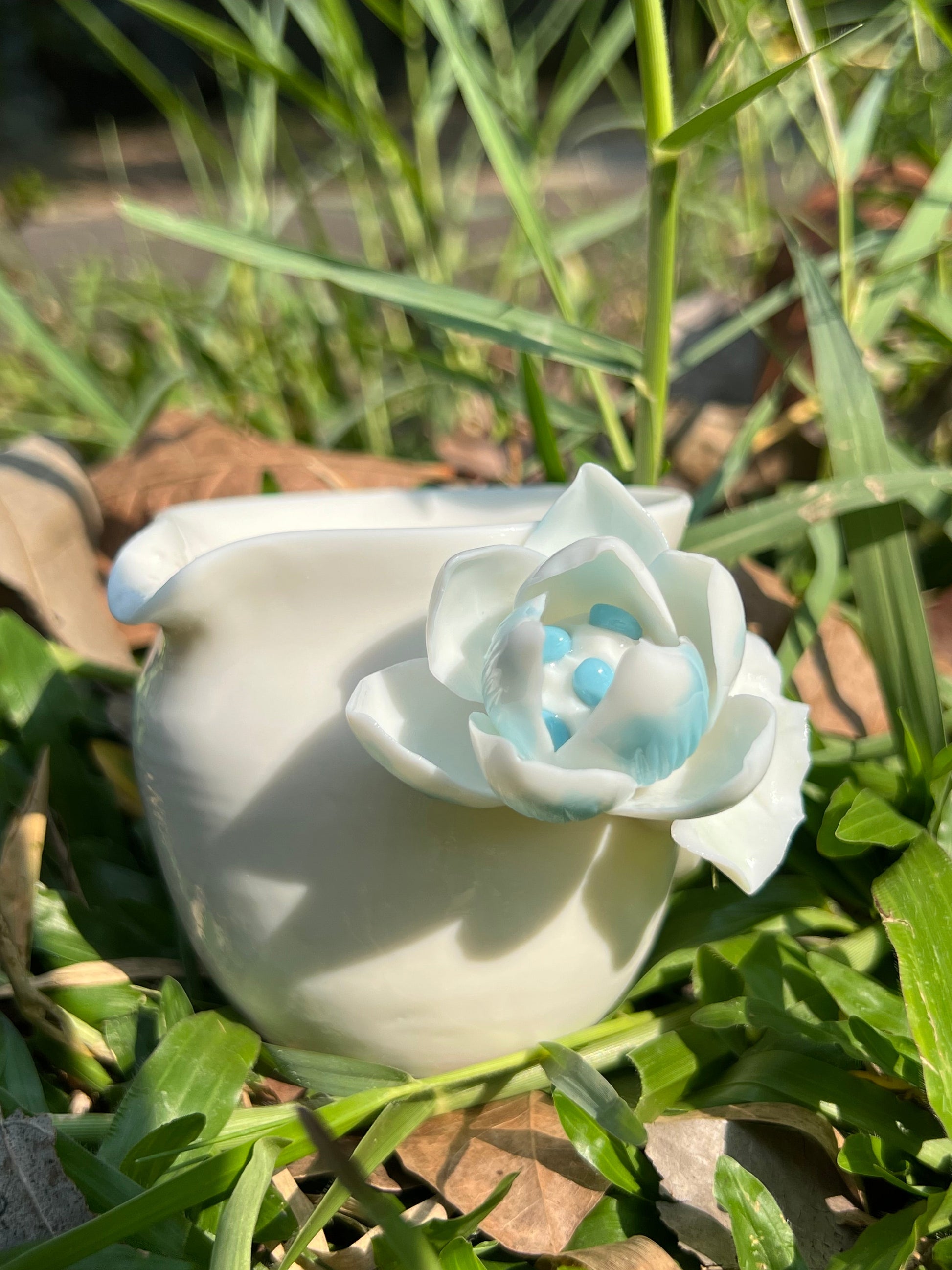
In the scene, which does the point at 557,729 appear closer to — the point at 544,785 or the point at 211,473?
the point at 544,785

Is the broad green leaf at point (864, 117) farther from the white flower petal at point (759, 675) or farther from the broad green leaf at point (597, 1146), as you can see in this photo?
the broad green leaf at point (597, 1146)

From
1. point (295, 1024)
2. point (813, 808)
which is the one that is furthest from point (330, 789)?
point (813, 808)

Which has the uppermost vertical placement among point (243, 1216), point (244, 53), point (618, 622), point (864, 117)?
point (244, 53)

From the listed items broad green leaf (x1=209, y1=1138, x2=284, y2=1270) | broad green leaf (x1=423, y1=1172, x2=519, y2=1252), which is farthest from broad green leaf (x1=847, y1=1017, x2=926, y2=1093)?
broad green leaf (x1=209, y1=1138, x2=284, y2=1270)

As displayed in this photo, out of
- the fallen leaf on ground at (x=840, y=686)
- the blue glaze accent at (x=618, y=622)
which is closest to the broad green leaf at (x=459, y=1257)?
the blue glaze accent at (x=618, y=622)

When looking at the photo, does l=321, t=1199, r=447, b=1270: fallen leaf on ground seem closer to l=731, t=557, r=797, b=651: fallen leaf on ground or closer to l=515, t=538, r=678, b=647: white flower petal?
l=515, t=538, r=678, b=647: white flower petal

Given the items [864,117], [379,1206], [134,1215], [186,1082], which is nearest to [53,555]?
[186,1082]
